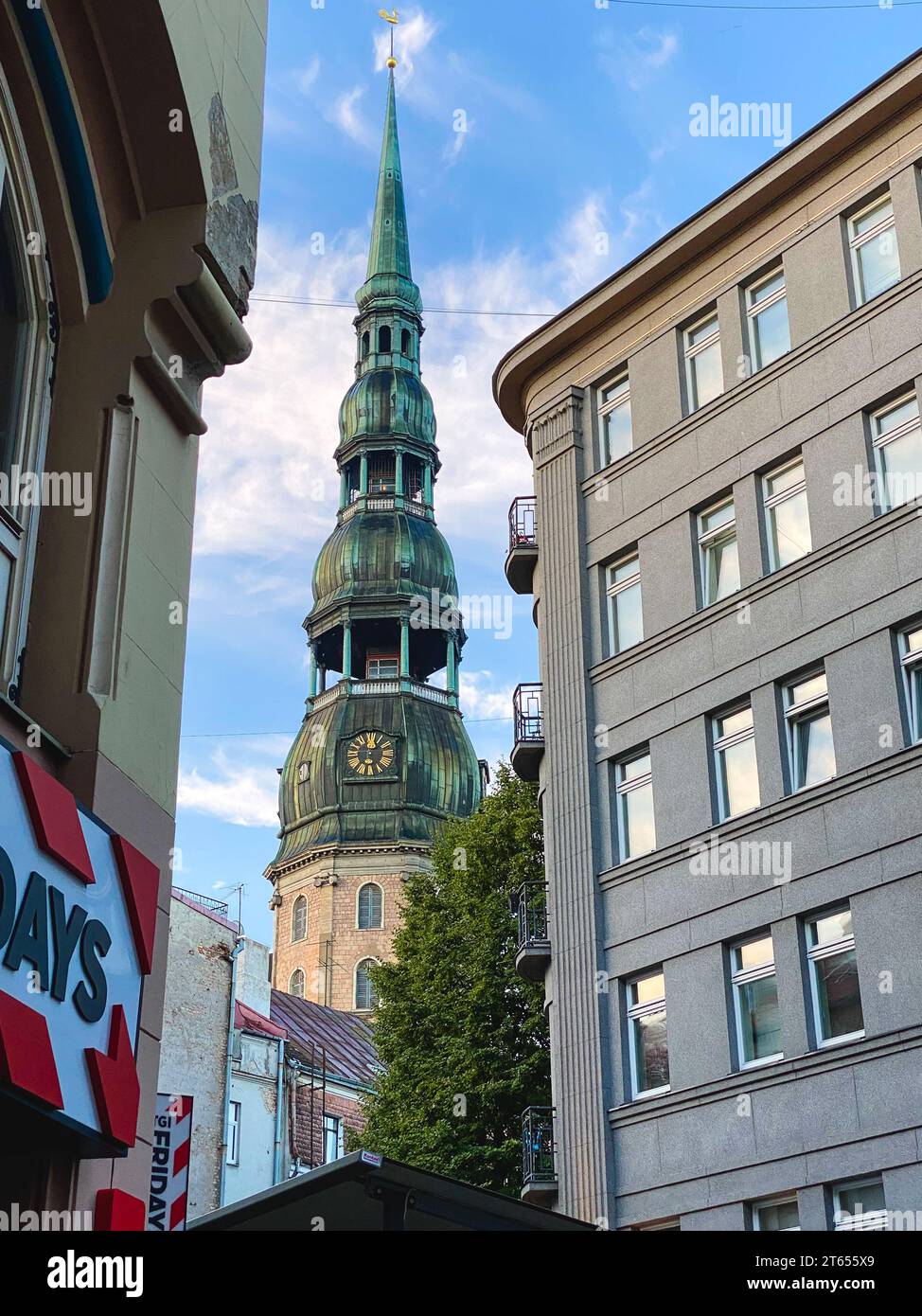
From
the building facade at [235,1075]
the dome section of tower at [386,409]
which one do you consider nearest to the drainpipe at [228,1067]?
the building facade at [235,1075]

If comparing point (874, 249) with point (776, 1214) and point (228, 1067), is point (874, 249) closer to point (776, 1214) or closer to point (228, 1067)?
point (776, 1214)

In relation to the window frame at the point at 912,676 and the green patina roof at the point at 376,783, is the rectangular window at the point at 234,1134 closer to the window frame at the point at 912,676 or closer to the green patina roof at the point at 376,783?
the window frame at the point at 912,676

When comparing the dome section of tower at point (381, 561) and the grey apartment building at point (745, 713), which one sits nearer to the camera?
the grey apartment building at point (745, 713)

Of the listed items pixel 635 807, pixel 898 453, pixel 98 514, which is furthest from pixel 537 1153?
pixel 98 514

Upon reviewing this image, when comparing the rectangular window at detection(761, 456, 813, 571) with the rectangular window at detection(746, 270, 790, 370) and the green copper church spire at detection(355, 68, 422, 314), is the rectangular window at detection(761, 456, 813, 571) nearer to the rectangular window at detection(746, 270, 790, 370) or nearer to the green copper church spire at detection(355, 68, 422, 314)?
the rectangular window at detection(746, 270, 790, 370)

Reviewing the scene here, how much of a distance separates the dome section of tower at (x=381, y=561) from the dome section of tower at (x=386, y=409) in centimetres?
467

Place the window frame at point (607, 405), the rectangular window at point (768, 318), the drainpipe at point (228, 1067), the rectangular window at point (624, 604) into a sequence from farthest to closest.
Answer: the drainpipe at point (228, 1067), the window frame at point (607, 405), the rectangular window at point (624, 604), the rectangular window at point (768, 318)

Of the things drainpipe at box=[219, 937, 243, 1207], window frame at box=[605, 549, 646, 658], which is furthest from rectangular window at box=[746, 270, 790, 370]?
drainpipe at box=[219, 937, 243, 1207]

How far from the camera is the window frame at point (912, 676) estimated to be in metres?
21.6

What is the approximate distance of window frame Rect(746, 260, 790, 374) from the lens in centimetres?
2605

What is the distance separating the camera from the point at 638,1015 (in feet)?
81.0

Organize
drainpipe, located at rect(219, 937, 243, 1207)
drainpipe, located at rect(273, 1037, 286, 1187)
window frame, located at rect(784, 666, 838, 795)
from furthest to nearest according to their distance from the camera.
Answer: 1. drainpipe, located at rect(273, 1037, 286, 1187)
2. drainpipe, located at rect(219, 937, 243, 1207)
3. window frame, located at rect(784, 666, 838, 795)

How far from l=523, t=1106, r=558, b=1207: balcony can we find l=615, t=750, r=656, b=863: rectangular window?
4.66 metres
